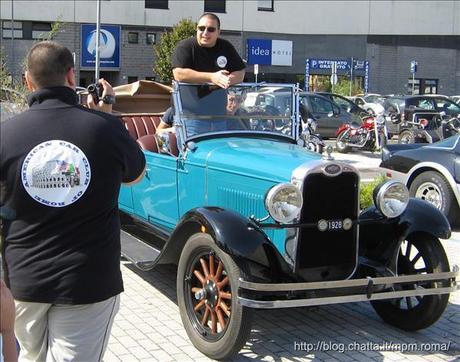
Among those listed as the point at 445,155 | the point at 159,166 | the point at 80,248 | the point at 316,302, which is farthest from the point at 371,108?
the point at 80,248

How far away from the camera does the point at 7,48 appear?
109 ft

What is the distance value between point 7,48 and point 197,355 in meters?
32.3

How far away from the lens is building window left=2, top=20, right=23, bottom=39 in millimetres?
33062

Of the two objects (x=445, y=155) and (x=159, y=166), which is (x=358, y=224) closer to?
(x=159, y=166)

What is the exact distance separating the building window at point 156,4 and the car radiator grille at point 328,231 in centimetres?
3390

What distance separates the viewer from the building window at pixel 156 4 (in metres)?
36.1

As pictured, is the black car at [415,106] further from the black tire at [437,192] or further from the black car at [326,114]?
the black tire at [437,192]

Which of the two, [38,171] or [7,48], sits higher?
[7,48]

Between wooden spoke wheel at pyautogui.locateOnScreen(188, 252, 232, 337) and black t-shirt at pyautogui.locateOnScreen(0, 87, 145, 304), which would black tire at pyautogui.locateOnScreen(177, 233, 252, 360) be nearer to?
wooden spoke wheel at pyautogui.locateOnScreen(188, 252, 232, 337)

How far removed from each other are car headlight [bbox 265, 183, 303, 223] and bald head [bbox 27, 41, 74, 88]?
1815 millimetres

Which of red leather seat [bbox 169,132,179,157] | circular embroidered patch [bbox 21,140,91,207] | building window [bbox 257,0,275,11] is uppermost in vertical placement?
building window [bbox 257,0,275,11]

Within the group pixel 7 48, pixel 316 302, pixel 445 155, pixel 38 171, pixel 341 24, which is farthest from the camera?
pixel 341 24

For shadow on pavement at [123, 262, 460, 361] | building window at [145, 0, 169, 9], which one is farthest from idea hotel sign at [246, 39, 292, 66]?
shadow on pavement at [123, 262, 460, 361]

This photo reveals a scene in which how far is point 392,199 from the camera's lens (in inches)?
175
